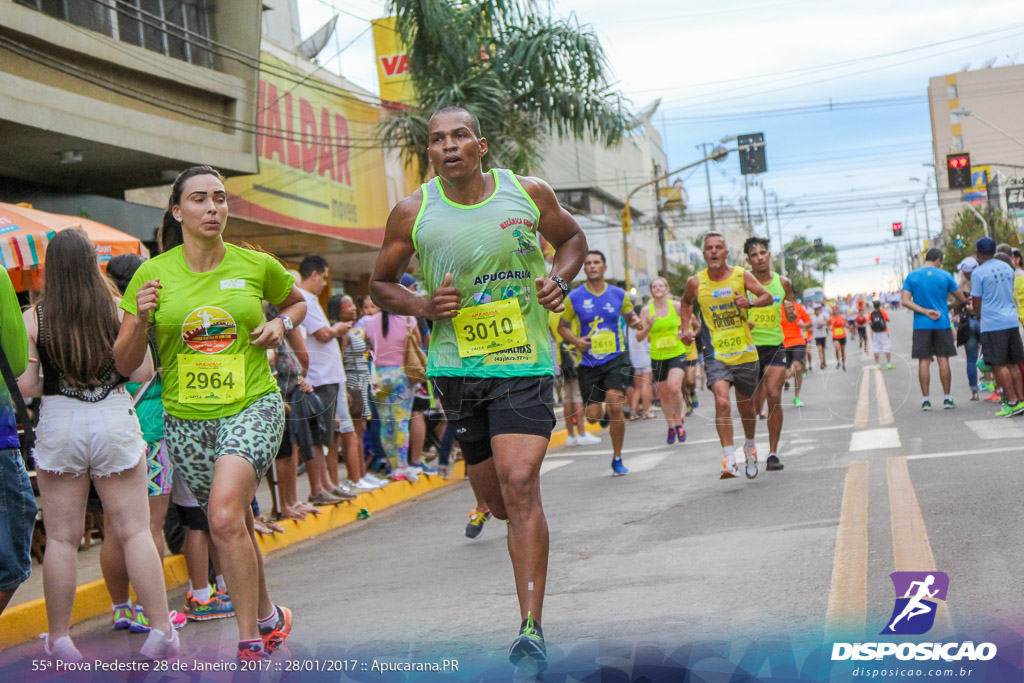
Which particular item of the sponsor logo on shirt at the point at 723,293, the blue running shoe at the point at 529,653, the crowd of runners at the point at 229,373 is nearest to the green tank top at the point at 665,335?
the sponsor logo on shirt at the point at 723,293

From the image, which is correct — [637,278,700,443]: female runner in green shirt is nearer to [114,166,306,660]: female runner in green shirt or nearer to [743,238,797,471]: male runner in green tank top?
[743,238,797,471]: male runner in green tank top

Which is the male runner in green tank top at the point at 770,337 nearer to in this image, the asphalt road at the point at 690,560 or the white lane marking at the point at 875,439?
the asphalt road at the point at 690,560

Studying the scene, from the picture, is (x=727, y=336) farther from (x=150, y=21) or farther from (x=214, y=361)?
(x=150, y=21)

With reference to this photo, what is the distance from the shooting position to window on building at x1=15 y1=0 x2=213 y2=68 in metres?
14.5

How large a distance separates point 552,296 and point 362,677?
1.59 m

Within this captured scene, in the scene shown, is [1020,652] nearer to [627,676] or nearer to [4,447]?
[627,676]

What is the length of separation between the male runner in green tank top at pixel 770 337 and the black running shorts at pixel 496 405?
591 centimetres

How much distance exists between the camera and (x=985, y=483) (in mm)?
8008

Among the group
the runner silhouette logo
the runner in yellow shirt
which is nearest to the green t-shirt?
the runner silhouette logo

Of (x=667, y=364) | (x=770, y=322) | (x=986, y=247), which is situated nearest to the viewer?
(x=770, y=322)

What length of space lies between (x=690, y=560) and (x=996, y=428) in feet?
20.8

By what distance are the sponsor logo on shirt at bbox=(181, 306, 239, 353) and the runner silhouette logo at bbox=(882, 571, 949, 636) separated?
283cm

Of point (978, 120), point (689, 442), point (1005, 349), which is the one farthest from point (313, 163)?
point (978, 120)

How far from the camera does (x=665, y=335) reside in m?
12.9
